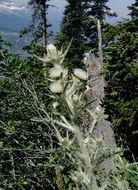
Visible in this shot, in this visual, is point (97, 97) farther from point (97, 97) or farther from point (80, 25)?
point (80, 25)

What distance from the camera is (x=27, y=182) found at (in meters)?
10.4

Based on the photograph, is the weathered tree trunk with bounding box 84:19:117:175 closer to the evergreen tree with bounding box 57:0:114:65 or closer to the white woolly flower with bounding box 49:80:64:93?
the white woolly flower with bounding box 49:80:64:93

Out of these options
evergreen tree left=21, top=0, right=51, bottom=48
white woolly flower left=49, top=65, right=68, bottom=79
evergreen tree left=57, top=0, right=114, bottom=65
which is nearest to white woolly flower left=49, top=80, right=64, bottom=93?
white woolly flower left=49, top=65, right=68, bottom=79

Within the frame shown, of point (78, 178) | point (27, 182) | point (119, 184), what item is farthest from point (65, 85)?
point (27, 182)

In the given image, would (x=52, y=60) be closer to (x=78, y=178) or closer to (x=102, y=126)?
(x=78, y=178)

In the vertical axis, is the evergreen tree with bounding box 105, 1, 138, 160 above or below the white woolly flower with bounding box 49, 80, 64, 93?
below

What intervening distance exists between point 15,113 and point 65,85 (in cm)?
980

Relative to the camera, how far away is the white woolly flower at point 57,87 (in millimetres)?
2225

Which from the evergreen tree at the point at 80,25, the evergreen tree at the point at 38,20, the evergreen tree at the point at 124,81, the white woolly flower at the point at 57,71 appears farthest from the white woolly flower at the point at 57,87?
the evergreen tree at the point at 80,25

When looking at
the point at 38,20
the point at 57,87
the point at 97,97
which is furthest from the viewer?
the point at 38,20

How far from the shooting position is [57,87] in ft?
7.32

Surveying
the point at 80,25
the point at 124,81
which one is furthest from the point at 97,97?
the point at 80,25

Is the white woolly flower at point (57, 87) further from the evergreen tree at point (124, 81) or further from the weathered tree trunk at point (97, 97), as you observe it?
the weathered tree trunk at point (97, 97)

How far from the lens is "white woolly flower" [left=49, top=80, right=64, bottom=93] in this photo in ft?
7.30
